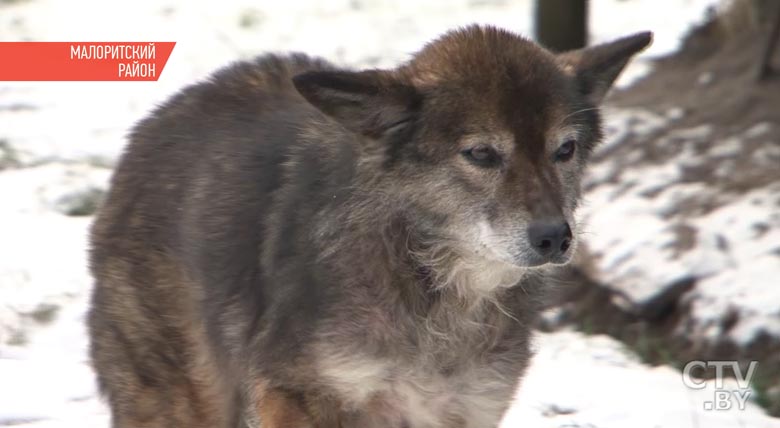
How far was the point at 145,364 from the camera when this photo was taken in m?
4.78

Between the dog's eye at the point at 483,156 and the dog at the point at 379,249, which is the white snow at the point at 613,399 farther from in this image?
the dog's eye at the point at 483,156

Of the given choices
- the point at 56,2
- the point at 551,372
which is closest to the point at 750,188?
the point at 551,372

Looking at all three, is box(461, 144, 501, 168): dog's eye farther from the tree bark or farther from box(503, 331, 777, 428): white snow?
the tree bark

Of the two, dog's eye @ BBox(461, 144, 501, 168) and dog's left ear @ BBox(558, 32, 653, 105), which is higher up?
dog's left ear @ BBox(558, 32, 653, 105)

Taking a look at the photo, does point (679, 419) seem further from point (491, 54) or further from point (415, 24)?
point (415, 24)

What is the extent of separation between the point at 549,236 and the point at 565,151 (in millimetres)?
379

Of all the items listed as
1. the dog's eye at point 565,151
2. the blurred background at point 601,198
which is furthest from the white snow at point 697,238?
the dog's eye at point 565,151

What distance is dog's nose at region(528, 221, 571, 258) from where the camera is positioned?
158 inches

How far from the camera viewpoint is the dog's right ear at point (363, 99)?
13.1 ft

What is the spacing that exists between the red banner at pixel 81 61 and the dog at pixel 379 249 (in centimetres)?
517

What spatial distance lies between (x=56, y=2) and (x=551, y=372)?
285 inches
